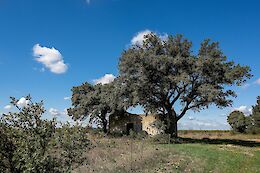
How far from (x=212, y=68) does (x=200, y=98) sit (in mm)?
3710

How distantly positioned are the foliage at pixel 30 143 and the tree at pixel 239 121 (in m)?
59.3

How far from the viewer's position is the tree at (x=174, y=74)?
3184cm

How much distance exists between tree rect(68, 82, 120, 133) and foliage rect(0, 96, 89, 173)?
34.5m

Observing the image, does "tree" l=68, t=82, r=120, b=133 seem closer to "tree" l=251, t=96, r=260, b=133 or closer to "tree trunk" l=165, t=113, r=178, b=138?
"tree trunk" l=165, t=113, r=178, b=138

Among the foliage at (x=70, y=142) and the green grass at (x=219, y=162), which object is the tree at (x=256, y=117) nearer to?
the green grass at (x=219, y=162)

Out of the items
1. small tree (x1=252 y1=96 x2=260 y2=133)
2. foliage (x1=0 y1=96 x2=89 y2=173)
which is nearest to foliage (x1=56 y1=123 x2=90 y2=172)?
foliage (x1=0 y1=96 x2=89 y2=173)

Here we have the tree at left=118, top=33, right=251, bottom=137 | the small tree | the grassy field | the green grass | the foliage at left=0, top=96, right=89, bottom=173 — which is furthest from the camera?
the small tree

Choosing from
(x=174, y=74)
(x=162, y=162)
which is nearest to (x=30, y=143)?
(x=162, y=162)

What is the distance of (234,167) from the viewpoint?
1823cm

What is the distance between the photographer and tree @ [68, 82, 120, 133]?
42.9 m

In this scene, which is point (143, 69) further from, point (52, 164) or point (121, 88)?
point (52, 164)

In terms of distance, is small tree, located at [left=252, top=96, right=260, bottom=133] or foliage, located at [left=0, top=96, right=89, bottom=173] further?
small tree, located at [left=252, top=96, right=260, bottom=133]

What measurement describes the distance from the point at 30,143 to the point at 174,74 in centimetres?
2827

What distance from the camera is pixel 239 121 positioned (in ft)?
198
